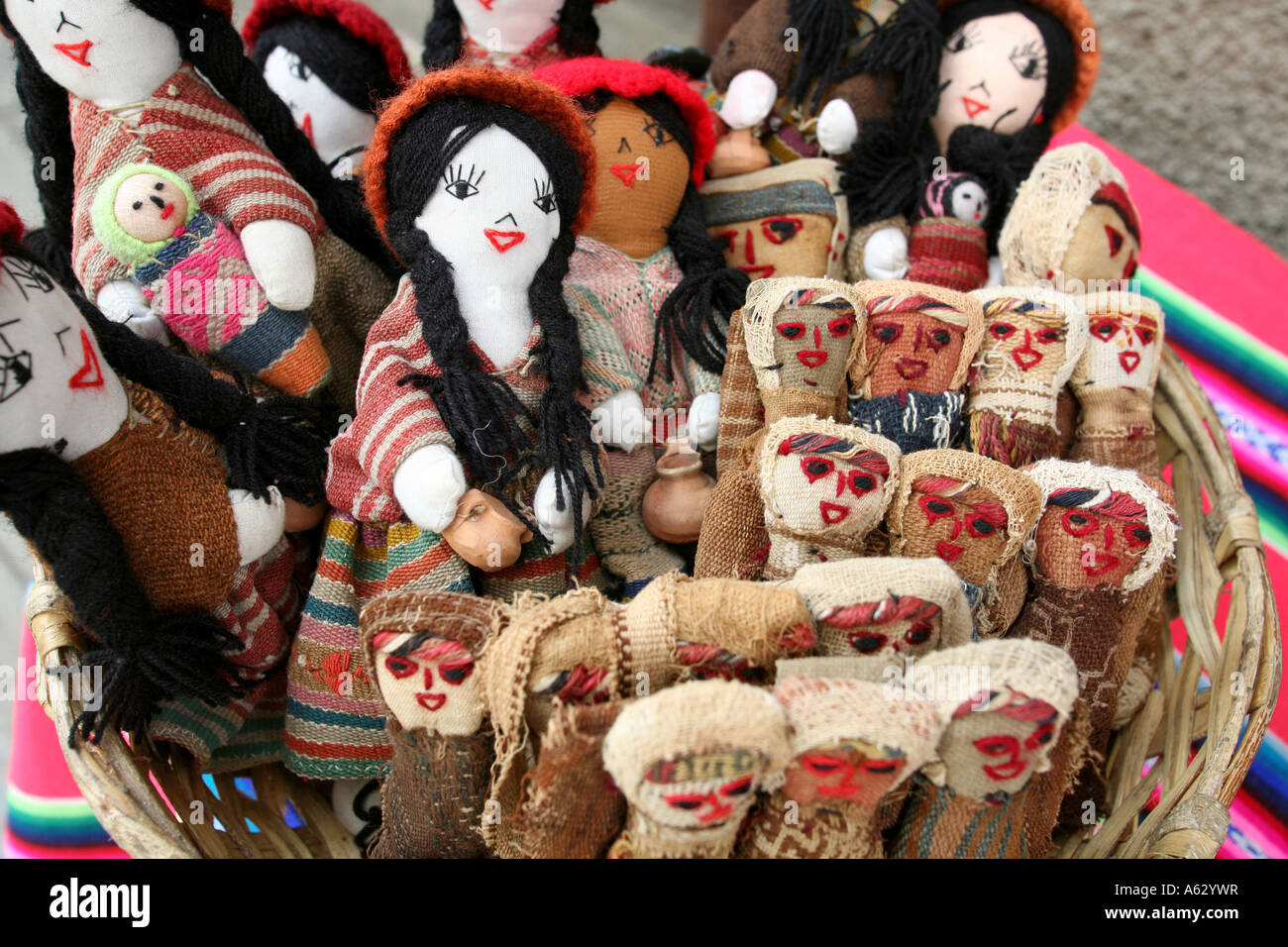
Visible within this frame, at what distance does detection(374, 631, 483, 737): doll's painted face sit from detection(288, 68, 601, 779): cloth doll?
0.74 ft

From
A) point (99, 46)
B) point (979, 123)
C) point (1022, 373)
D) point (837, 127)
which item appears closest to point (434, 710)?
point (1022, 373)

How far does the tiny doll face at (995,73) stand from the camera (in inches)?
55.7

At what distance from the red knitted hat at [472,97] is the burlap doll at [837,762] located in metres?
0.64

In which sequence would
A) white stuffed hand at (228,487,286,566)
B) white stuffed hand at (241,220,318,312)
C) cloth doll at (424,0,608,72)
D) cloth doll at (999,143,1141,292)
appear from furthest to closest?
cloth doll at (424,0,608,72) < cloth doll at (999,143,1141,292) < white stuffed hand at (241,220,318,312) < white stuffed hand at (228,487,286,566)

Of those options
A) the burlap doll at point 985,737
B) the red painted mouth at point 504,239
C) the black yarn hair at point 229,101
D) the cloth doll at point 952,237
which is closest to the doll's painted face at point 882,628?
the burlap doll at point 985,737

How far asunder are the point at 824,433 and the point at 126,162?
0.79 m

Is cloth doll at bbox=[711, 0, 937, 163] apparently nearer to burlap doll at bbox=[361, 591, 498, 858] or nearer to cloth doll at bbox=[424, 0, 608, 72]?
cloth doll at bbox=[424, 0, 608, 72]

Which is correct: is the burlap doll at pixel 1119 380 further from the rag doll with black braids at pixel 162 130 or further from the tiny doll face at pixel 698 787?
the rag doll with black braids at pixel 162 130

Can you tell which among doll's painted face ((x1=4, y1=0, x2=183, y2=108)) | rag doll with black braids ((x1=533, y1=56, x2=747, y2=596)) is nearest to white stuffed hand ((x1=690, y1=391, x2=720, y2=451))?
rag doll with black braids ((x1=533, y1=56, x2=747, y2=596))

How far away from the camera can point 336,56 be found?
53.2 inches

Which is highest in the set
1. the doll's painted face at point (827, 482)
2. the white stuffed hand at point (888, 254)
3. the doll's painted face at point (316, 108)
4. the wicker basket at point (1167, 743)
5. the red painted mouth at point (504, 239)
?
the doll's painted face at point (316, 108)

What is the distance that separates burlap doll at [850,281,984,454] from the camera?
1.04m

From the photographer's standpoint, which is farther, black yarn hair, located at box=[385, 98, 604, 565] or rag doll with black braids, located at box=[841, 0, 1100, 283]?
rag doll with black braids, located at box=[841, 0, 1100, 283]
